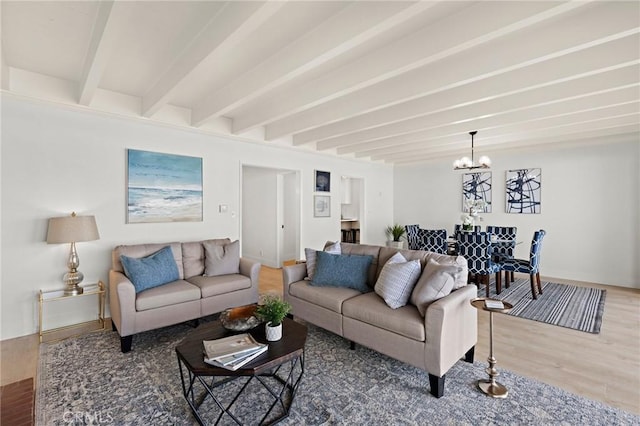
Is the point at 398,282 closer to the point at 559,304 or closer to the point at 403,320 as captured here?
the point at 403,320

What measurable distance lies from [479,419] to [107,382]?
2.58 meters

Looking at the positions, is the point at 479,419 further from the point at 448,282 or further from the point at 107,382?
the point at 107,382

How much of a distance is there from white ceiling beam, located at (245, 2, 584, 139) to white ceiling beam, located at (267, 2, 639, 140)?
32 centimetres

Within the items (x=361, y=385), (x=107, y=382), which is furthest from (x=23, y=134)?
(x=361, y=385)

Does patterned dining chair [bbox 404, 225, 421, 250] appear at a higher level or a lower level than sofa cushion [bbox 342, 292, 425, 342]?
higher

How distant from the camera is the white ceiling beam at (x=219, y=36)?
5.70ft

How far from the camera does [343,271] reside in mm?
3033

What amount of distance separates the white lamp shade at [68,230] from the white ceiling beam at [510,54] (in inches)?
122

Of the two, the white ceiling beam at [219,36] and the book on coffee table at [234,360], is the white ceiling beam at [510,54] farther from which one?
the book on coffee table at [234,360]

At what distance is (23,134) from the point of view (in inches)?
121

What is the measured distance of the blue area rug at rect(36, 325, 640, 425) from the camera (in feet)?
6.09

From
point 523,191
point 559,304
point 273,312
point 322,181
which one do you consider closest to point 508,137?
point 523,191

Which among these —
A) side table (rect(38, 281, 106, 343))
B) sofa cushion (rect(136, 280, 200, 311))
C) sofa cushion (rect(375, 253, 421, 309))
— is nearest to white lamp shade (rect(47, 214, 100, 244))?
side table (rect(38, 281, 106, 343))

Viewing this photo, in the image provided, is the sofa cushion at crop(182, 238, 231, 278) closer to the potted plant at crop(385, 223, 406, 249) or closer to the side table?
the side table
